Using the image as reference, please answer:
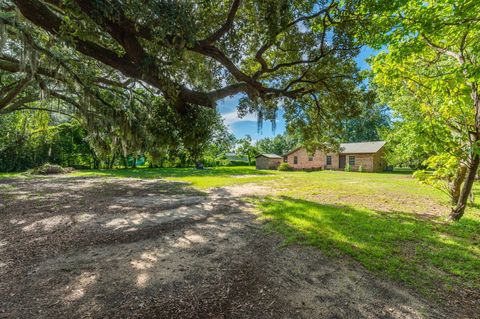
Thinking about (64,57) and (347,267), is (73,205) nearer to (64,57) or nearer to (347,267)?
(64,57)


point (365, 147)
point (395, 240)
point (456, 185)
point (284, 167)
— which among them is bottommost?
point (395, 240)

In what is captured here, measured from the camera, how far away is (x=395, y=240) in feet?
13.3

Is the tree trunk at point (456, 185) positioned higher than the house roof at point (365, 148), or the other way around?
the house roof at point (365, 148)

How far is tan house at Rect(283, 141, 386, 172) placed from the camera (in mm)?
25487

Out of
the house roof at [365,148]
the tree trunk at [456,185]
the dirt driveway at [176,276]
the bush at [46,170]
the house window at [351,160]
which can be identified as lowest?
the dirt driveway at [176,276]

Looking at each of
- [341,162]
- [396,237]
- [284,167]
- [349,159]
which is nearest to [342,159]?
[341,162]

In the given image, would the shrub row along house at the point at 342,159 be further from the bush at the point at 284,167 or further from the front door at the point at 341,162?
the bush at the point at 284,167

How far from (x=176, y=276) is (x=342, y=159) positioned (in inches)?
1165

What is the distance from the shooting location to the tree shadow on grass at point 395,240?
289 cm

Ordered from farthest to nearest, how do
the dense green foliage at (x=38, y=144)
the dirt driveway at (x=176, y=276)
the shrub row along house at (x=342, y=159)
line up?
1. the shrub row along house at (x=342, y=159)
2. the dense green foliage at (x=38, y=144)
3. the dirt driveway at (x=176, y=276)

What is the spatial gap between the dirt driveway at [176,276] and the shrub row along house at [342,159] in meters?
21.5

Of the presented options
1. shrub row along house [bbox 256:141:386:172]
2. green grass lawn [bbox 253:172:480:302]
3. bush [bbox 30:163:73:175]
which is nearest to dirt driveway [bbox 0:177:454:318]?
green grass lawn [bbox 253:172:480:302]

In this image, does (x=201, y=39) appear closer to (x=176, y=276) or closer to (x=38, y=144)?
(x=176, y=276)

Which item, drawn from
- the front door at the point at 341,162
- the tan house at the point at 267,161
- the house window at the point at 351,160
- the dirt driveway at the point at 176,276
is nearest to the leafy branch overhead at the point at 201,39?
the dirt driveway at the point at 176,276
